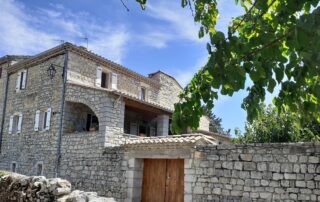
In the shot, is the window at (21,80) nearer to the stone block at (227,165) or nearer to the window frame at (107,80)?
the window frame at (107,80)

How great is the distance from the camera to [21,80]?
1872 cm

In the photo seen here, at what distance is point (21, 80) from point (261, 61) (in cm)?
1815

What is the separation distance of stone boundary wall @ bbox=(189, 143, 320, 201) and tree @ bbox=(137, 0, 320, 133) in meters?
5.96

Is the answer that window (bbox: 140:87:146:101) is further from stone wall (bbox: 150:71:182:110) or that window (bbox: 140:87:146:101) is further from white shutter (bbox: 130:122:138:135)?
white shutter (bbox: 130:122:138:135)

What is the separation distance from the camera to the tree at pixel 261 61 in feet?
6.76

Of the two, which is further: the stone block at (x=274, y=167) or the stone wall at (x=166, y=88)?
the stone wall at (x=166, y=88)

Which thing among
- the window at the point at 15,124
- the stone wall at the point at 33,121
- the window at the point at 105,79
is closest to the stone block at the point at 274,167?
the stone wall at the point at 33,121

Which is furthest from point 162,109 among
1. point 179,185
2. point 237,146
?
point 237,146

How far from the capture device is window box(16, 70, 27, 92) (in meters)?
18.4

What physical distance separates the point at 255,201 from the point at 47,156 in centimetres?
993

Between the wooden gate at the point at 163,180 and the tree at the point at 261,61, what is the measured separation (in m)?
Result: 8.65

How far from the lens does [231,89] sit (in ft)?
8.68

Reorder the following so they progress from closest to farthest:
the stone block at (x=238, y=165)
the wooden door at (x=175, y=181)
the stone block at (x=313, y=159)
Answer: the stone block at (x=313, y=159)
the stone block at (x=238, y=165)
the wooden door at (x=175, y=181)

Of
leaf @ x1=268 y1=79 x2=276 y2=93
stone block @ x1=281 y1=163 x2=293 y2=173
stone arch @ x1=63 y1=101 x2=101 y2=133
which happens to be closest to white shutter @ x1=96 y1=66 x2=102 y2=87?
stone arch @ x1=63 y1=101 x2=101 y2=133
